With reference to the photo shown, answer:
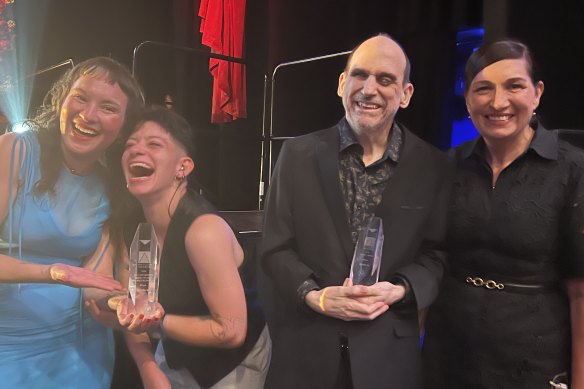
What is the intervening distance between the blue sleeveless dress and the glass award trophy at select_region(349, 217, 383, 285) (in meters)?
0.76

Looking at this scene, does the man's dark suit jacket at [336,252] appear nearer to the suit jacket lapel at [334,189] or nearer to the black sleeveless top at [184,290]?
the suit jacket lapel at [334,189]

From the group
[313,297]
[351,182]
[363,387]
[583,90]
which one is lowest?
[363,387]

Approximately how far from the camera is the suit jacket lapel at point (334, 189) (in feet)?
5.67

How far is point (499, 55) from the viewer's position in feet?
5.71

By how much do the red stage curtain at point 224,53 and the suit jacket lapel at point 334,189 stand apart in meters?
0.33

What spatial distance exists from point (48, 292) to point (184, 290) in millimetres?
391

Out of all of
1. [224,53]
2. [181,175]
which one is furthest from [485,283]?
[224,53]

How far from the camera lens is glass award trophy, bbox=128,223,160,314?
5.53ft

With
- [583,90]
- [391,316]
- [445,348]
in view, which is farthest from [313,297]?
[583,90]

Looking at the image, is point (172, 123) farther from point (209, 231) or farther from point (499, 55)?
point (499, 55)

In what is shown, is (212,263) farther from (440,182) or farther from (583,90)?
(583,90)

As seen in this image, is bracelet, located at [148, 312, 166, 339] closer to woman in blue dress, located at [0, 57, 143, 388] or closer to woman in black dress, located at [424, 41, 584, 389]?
woman in blue dress, located at [0, 57, 143, 388]

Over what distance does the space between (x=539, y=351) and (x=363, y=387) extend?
544 mm

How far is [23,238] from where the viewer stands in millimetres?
1638
